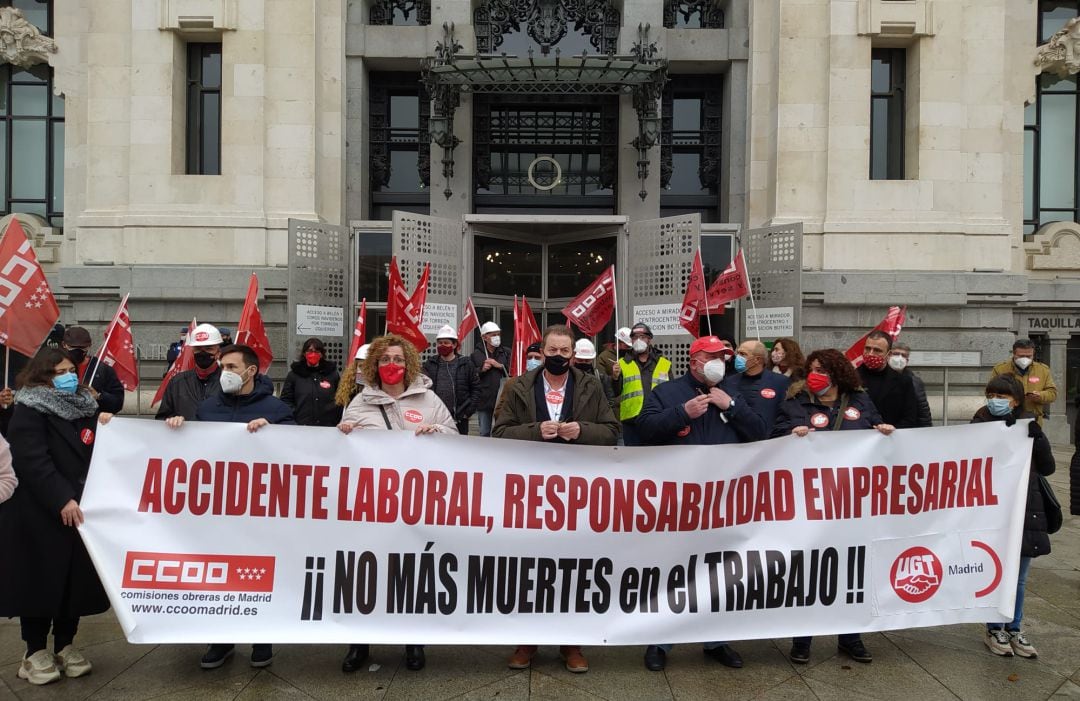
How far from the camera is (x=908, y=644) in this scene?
4984 millimetres

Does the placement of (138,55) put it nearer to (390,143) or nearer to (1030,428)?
(390,143)

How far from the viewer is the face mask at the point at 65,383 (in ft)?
14.0

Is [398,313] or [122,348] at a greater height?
[398,313]

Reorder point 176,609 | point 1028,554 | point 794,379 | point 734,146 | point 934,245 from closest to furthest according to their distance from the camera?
point 176,609 → point 1028,554 → point 794,379 → point 934,245 → point 734,146

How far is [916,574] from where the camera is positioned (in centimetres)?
467

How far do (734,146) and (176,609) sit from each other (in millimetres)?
13026

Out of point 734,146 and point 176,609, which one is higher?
point 734,146

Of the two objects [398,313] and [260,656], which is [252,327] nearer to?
[398,313]

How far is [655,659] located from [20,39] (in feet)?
53.2

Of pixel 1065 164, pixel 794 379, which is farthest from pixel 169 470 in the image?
pixel 1065 164

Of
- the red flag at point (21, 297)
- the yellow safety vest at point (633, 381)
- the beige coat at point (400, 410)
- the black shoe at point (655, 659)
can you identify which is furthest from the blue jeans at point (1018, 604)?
the red flag at point (21, 297)

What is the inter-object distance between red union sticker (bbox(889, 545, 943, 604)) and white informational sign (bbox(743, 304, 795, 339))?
7335mm

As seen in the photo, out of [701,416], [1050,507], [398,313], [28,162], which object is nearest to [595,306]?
[398,313]

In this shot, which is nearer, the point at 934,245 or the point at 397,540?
the point at 397,540
